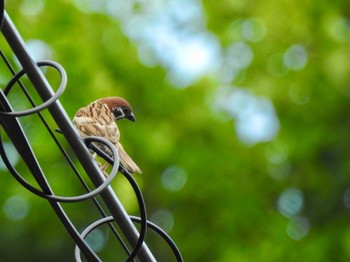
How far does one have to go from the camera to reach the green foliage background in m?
10.1

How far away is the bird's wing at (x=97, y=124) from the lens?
3.96 meters

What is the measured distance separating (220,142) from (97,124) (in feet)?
23.6

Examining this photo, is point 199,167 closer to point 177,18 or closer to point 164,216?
point 164,216

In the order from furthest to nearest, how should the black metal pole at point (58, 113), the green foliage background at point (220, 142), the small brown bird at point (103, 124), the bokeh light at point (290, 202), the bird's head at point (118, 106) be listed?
the bokeh light at point (290, 202) → the green foliage background at point (220, 142) → the bird's head at point (118, 106) → the small brown bird at point (103, 124) → the black metal pole at point (58, 113)

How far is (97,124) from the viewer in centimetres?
402

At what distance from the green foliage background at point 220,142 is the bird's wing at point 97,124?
15.8 ft

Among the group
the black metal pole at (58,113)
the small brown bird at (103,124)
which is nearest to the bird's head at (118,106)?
the small brown bird at (103,124)

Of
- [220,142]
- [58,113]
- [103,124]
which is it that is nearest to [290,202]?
[220,142]

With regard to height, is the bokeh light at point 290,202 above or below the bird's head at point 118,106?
below

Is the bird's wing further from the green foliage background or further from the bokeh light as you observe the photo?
the bokeh light

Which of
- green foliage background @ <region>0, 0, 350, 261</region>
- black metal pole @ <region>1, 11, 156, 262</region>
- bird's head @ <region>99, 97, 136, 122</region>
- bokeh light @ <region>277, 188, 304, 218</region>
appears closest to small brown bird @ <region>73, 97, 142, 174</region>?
bird's head @ <region>99, 97, 136, 122</region>

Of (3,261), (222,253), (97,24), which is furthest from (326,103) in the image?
(3,261)

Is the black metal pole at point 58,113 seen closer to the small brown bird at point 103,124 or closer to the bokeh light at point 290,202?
the small brown bird at point 103,124

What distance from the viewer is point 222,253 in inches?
449
